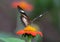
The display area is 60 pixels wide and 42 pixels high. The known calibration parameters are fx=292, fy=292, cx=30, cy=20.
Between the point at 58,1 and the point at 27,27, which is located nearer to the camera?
the point at 27,27

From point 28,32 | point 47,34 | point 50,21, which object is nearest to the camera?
point 28,32

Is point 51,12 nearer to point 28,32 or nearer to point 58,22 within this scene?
point 58,22

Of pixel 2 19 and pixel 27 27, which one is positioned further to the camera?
pixel 2 19

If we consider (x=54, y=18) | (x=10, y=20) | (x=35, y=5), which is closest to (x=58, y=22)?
(x=54, y=18)

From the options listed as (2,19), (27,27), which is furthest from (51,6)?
(27,27)

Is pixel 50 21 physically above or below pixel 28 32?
above

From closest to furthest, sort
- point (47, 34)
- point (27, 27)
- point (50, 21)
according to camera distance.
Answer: point (27, 27) → point (47, 34) → point (50, 21)

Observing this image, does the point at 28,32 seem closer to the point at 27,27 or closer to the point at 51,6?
the point at 27,27

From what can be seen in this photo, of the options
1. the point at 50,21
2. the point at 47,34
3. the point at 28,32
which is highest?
the point at 50,21

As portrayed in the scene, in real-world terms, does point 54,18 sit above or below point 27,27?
above
